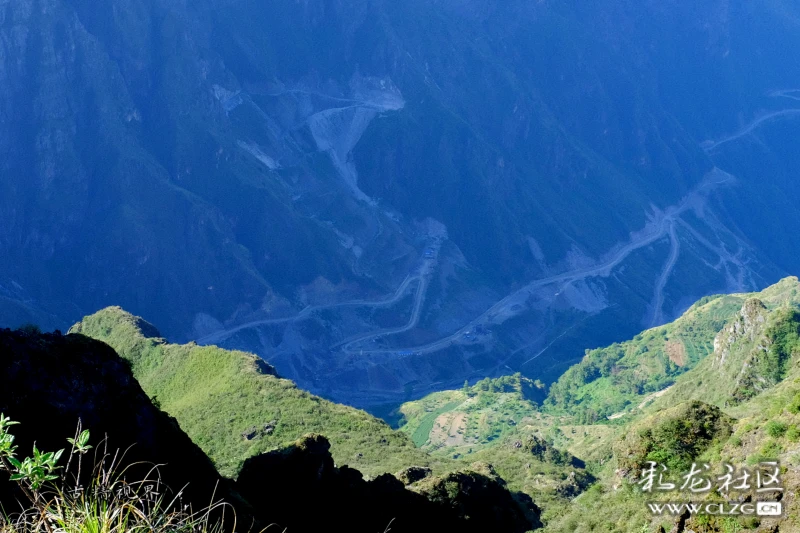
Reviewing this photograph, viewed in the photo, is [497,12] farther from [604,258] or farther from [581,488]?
[581,488]

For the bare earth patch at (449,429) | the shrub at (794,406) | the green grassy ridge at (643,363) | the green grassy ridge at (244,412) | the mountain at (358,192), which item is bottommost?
the shrub at (794,406)

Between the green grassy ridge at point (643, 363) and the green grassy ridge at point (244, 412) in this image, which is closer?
the green grassy ridge at point (244, 412)

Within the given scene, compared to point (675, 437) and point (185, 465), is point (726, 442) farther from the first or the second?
point (185, 465)

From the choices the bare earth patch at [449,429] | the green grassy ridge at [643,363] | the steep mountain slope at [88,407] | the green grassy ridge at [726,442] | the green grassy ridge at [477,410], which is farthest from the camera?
the green grassy ridge at [643,363]

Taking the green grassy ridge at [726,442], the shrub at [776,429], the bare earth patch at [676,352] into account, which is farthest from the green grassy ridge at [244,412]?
the bare earth patch at [676,352]

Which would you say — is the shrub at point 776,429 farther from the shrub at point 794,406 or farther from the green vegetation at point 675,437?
the green vegetation at point 675,437

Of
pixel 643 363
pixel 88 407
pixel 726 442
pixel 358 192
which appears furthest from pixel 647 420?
pixel 358 192
